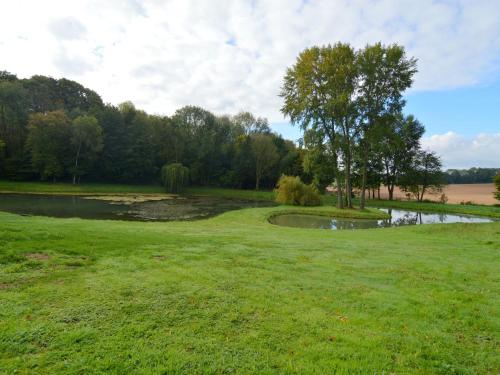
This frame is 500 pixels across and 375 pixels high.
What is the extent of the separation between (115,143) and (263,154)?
26050 mm

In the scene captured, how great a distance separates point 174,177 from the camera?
46.7 m

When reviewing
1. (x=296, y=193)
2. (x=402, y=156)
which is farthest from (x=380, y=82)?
(x=402, y=156)

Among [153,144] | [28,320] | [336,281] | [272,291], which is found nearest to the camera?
[28,320]

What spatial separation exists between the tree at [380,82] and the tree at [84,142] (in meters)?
38.8

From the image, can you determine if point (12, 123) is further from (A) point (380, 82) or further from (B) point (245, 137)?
(A) point (380, 82)

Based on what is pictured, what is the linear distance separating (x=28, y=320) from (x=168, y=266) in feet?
9.16

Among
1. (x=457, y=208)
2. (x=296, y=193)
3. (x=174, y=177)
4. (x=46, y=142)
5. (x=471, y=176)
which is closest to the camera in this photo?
(x=296, y=193)

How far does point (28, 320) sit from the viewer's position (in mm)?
3779

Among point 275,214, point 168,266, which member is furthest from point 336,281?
point 275,214

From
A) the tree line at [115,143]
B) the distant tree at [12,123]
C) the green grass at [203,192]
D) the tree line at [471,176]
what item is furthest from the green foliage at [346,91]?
the tree line at [471,176]

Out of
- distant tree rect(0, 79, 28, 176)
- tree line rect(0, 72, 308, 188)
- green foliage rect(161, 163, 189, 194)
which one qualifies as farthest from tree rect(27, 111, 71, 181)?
green foliage rect(161, 163, 189, 194)

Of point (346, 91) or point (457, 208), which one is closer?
point (346, 91)

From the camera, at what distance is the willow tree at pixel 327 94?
85.8 ft

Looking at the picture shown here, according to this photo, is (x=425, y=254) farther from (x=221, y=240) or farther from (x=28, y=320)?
(x=28, y=320)
